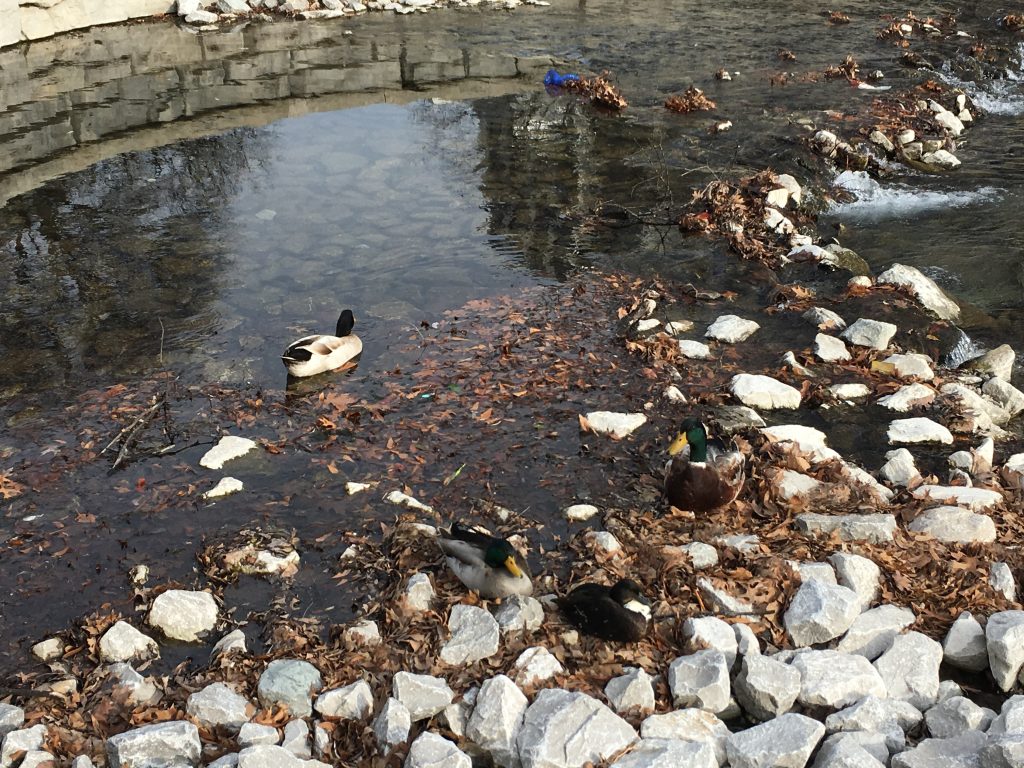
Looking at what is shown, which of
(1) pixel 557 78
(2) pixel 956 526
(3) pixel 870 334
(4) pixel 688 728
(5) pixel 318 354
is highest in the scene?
(1) pixel 557 78

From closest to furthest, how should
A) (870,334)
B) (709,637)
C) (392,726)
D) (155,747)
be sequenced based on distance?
(155,747) < (392,726) < (709,637) < (870,334)

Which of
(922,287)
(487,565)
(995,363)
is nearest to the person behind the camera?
(487,565)

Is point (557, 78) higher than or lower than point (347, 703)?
higher

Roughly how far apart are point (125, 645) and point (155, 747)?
2.80ft

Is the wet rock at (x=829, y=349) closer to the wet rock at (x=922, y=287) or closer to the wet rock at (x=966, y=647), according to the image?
the wet rock at (x=922, y=287)

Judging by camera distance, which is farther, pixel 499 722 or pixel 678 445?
pixel 678 445

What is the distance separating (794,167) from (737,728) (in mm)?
8661

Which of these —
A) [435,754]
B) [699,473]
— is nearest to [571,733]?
[435,754]

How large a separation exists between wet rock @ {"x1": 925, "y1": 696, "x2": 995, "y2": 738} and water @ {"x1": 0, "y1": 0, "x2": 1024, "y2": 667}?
3139mm

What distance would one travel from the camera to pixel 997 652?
4547 millimetres

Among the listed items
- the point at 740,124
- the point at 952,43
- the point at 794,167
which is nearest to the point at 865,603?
the point at 794,167

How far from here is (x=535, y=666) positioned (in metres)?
4.59

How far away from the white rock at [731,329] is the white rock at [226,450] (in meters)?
3.90

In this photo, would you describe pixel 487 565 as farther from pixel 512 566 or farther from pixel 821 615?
pixel 821 615
